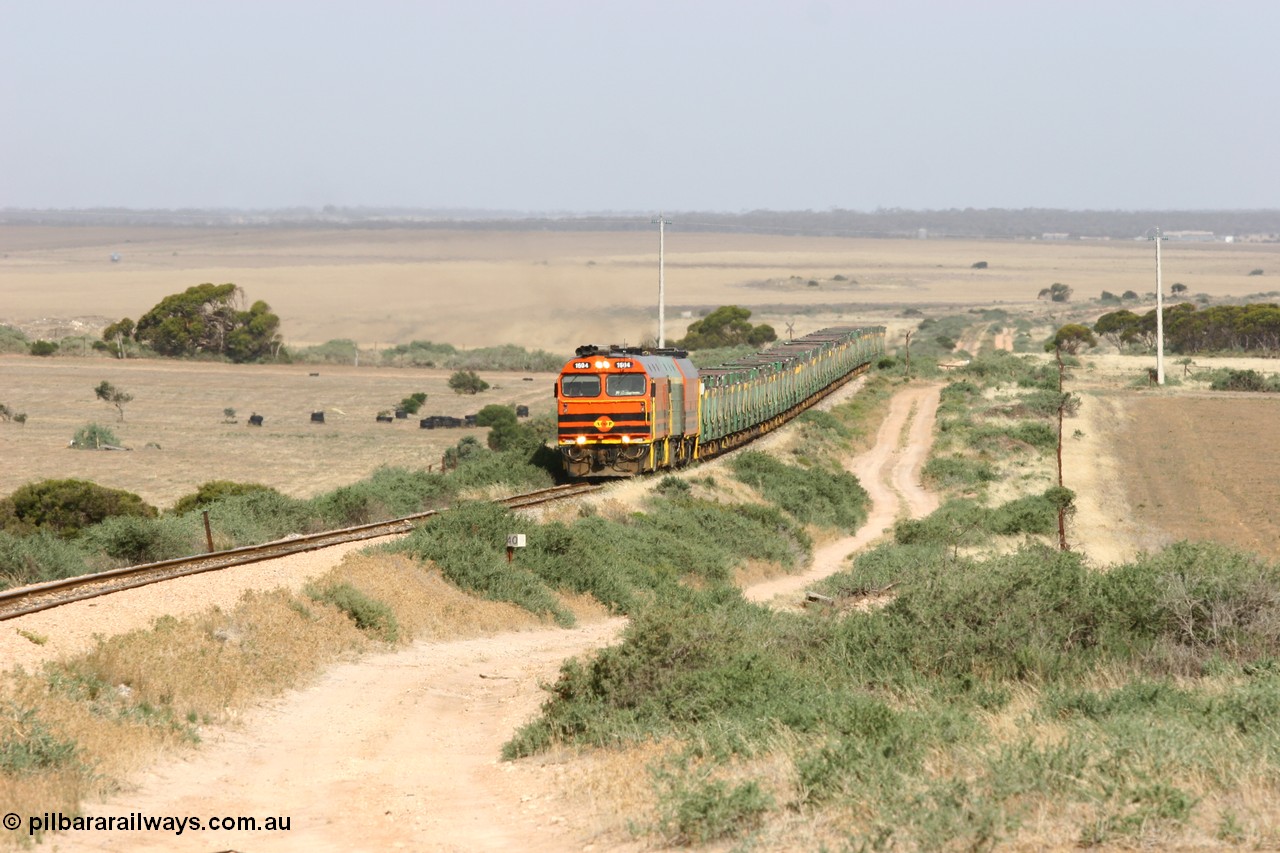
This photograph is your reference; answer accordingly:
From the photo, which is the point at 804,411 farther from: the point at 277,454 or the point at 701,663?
the point at 701,663

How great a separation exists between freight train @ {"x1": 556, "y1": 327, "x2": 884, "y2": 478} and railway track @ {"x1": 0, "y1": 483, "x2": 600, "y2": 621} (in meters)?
6.56

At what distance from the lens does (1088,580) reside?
18891 mm

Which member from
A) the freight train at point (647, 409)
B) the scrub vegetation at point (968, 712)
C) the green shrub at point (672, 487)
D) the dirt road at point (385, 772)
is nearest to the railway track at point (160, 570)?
the dirt road at point (385, 772)

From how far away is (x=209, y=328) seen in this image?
402 ft

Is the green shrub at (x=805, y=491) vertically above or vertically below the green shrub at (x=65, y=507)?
below

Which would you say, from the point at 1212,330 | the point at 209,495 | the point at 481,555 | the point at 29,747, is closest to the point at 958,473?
the point at 209,495

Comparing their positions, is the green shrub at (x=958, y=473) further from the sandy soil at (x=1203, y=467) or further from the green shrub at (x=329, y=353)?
the green shrub at (x=329, y=353)

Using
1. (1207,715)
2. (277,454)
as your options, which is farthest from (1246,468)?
(1207,715)

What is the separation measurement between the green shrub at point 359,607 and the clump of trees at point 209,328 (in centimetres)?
10081

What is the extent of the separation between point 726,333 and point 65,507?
3622 inches

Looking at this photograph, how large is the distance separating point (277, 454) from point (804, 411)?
933 inches

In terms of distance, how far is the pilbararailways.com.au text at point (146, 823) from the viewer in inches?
461

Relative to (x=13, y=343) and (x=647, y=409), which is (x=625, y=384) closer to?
(x=647, y=409)

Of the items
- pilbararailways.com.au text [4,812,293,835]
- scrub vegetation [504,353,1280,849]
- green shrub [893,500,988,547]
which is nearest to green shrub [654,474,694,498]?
green shrub [893,500,988,547]
